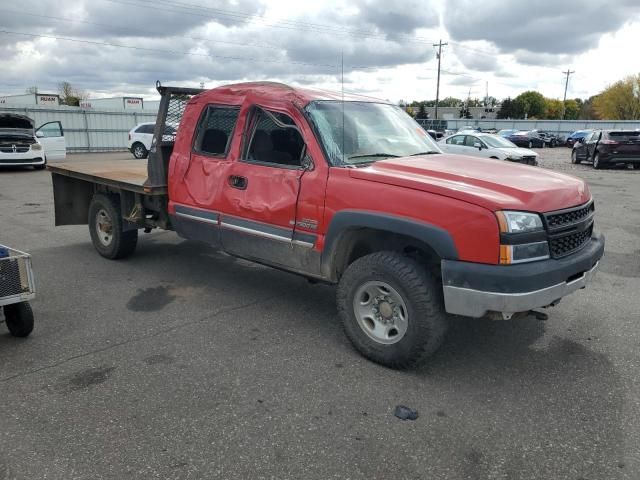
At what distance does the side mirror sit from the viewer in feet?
13.8

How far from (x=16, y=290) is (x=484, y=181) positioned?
360cm

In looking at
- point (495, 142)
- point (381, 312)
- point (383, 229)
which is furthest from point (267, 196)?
point (495, 142)

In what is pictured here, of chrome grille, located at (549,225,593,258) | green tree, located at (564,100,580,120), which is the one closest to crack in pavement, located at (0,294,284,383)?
chrome grille, located at (549,225,593,258)

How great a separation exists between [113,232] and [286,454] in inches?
180

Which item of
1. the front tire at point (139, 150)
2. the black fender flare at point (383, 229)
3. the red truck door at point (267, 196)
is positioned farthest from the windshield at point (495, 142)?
the black fender flare at point (383, 229)

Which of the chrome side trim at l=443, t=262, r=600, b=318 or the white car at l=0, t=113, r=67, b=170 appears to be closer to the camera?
the chrome side trim at l=443, t=262, r=600, b=318

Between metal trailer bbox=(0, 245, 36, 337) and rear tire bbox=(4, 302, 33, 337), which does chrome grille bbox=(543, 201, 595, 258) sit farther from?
rear tire bbox=(4, 302, 33, 337)

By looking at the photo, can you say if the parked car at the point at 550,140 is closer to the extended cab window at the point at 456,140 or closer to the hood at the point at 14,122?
the extended cab window at the point at 456,140

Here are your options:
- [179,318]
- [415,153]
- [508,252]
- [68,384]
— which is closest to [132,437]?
[68,384]

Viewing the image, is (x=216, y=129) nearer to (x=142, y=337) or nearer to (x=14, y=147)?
(x=142, y=337)

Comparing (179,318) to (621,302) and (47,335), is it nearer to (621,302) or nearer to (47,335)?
(47,335)

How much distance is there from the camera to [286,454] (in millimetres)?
2865

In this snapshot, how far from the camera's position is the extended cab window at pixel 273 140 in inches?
174

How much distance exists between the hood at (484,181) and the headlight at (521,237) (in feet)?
0.21
